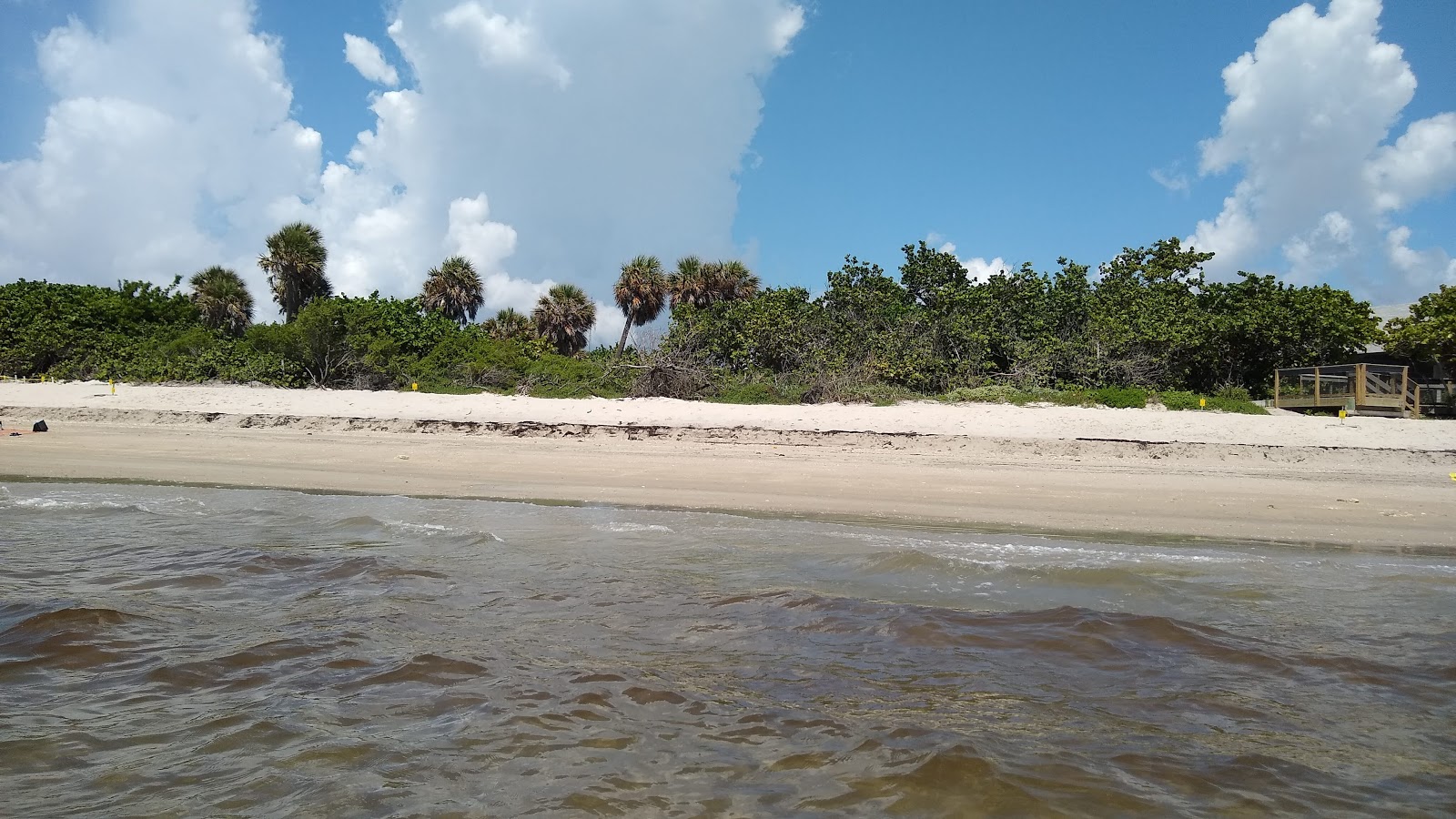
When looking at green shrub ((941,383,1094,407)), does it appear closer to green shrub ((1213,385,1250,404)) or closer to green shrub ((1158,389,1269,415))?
green shrub ((1158,389,1269,415))

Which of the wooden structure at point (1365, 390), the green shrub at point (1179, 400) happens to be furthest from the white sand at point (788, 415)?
the wooden structure at point (1365, 390)

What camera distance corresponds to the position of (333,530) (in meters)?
8.27

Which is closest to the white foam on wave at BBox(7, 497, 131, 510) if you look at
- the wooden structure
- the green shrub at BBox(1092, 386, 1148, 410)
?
the green shrub at BBox(1092, 386, 1148, 410)

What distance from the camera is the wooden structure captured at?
17.9 m

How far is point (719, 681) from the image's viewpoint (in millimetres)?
4090

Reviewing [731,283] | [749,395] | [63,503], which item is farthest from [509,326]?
[63,503]

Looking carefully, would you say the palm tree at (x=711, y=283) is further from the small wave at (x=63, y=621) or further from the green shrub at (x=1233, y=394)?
the small wave at (x=63, y=621)

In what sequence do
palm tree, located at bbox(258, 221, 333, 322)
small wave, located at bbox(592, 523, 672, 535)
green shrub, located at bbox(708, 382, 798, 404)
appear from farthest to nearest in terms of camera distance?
palm tree, located at bbox(258, 221, 333, 322), green shrub, located at bbox(708, 382, 798, 404), small wave, located at bbox(592, 523, 672, 535)

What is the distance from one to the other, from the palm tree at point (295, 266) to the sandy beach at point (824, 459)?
49.7 ft

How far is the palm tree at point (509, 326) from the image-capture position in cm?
3725

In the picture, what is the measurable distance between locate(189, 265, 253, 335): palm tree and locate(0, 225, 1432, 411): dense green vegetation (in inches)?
280

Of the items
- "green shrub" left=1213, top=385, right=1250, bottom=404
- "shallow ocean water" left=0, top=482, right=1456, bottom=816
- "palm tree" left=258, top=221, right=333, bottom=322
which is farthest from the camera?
"palm tree" left=258, top=221, right=333, bottom=322

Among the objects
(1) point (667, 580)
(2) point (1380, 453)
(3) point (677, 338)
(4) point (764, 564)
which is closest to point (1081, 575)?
(4) point (764, 564)

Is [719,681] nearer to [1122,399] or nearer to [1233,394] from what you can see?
[1122,399]
